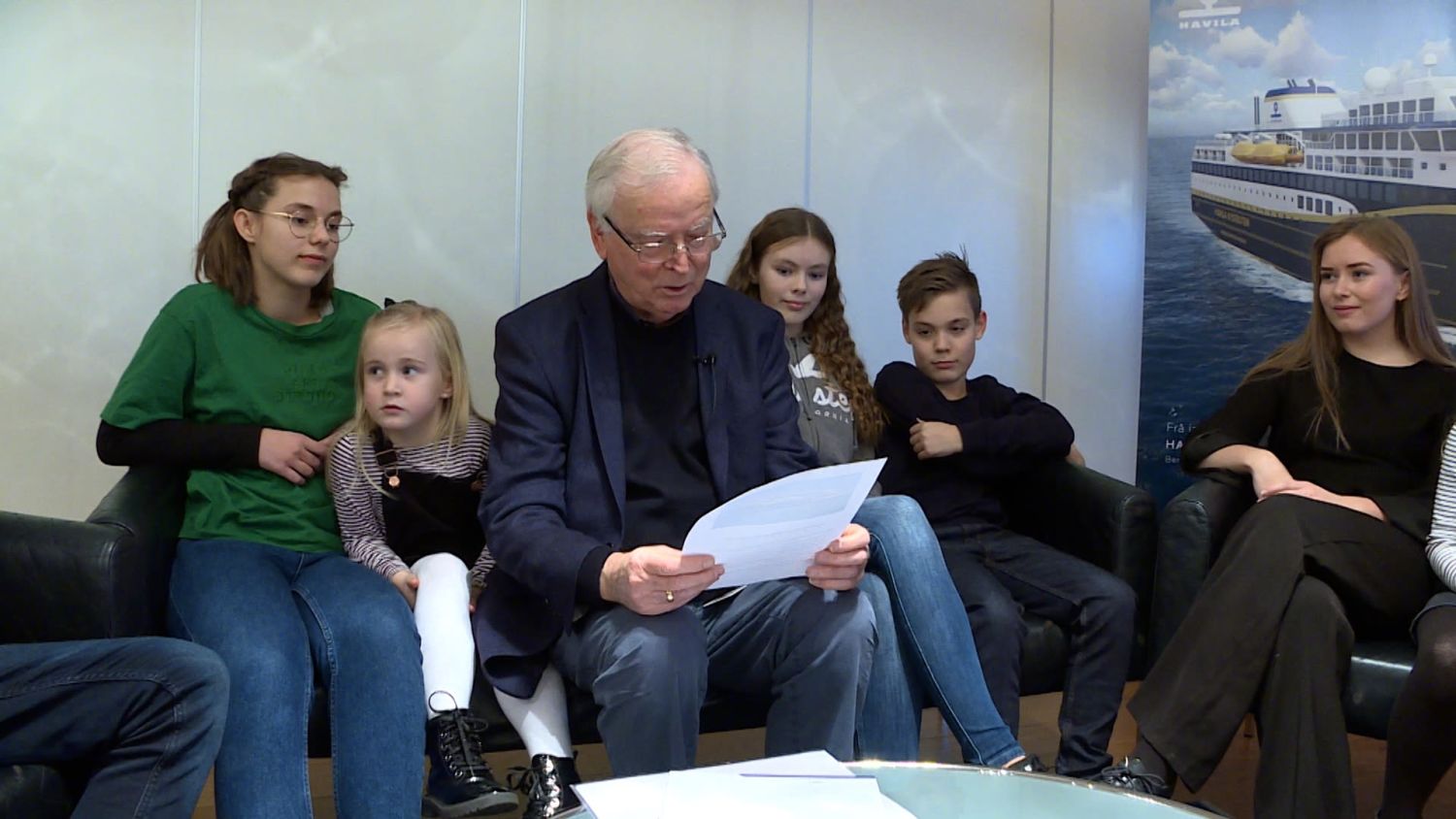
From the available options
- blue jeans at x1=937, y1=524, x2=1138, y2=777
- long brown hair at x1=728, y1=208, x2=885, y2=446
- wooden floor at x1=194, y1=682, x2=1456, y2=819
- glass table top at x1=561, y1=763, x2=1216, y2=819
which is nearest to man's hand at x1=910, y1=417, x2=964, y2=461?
long brown hair at x1=728, y1=208, x2=885, y2=446

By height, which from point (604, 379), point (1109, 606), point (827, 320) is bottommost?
point (1109, 606)

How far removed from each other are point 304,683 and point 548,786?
432 mm

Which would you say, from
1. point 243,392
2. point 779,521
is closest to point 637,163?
point 779,521

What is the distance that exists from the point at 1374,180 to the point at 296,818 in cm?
303

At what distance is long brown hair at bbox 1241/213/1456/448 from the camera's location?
283 centimetres

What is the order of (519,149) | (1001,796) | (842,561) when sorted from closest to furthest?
(1001,796)
(842,561)
(519,149)

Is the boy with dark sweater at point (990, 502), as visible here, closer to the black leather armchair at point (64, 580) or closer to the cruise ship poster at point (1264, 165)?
the cruise ship poster at point (1264, 165)

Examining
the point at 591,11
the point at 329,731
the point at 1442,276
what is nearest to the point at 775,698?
the point at 329,731

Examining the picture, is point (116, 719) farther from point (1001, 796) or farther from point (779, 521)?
point (1001, 796)

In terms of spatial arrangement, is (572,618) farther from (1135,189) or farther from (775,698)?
(1135,189)

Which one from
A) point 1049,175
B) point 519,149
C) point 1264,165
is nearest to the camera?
point 519,149

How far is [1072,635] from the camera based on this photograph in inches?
104

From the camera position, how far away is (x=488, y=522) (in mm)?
2178

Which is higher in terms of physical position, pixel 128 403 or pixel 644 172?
pixel 644 172
